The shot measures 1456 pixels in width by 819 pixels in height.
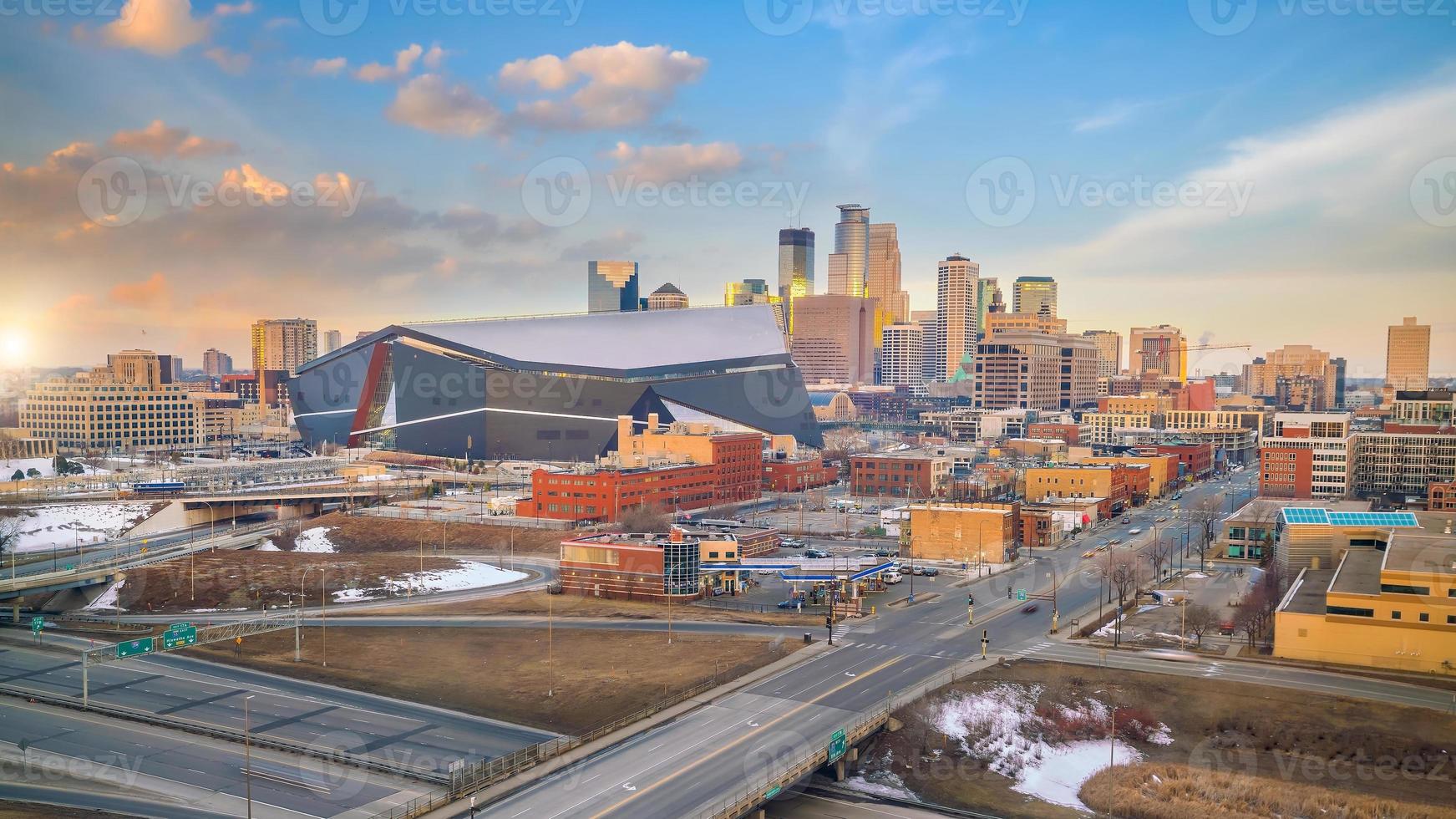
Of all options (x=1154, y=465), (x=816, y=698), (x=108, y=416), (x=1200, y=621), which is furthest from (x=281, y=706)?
(x=108, y=416)

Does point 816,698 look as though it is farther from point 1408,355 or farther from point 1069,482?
point 1408,355

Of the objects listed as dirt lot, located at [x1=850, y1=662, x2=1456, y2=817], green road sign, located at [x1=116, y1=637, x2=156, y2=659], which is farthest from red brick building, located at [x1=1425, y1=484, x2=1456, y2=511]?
green road sign, located at [x1=116, y1=637, x2=156, y2=659]

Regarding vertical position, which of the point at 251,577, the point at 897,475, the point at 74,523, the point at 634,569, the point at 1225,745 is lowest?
the point at 251,577

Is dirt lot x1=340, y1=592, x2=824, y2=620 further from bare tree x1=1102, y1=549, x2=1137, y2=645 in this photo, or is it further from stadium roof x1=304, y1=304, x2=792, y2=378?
stadium roof x1=304, y1=304, x2=792, y2=378

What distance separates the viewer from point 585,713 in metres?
30.2

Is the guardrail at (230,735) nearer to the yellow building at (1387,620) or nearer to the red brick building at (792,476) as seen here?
the yellow building at (1387,620)

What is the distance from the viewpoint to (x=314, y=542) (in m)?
63.8

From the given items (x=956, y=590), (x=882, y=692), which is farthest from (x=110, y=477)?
(x=882, y=692)

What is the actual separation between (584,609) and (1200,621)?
23247 millimetres

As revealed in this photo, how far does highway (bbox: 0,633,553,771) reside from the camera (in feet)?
91.4

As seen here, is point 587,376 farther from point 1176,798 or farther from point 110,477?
point 1176,798

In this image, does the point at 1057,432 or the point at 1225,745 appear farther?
the point at 1057,432

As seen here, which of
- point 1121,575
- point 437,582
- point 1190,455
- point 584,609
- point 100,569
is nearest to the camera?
point 584,609

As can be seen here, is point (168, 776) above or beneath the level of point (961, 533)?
beneath
